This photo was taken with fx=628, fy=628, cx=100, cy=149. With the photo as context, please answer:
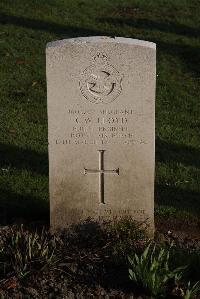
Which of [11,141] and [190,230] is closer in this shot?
[190,230]

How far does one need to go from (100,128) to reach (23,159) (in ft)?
7.28

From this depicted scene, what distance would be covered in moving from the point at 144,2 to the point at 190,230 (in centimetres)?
942

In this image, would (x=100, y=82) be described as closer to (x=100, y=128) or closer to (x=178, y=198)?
(x=100, y=128)

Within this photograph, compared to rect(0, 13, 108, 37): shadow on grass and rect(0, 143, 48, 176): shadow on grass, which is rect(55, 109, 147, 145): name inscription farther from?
rect(0, 13, 108, 37): shadow on grass

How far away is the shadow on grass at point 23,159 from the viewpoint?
24.2 ft

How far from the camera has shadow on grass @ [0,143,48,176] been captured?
737 cm

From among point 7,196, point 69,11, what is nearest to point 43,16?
point 69,11

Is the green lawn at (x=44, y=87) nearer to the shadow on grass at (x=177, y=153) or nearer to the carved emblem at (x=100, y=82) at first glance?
the shadow on grass at (x=177, y=153)

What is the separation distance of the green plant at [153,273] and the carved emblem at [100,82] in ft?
4.87

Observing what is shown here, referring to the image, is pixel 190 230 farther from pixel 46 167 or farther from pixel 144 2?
pixel 144 2

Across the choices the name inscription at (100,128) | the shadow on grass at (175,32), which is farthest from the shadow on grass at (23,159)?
the shadow on grass at (175,32)

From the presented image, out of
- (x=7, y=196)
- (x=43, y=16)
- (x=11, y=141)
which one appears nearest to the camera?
(x=7, y=196)

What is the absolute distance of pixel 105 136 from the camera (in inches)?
220

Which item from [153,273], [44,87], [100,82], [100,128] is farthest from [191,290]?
[44,87]
